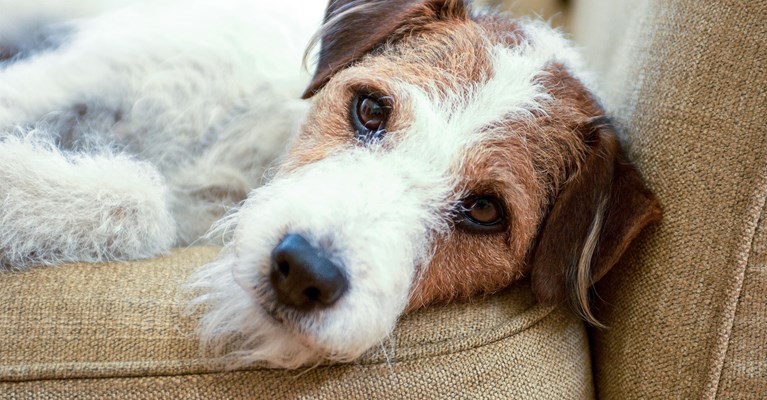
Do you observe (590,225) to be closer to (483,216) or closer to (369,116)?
(483,216)

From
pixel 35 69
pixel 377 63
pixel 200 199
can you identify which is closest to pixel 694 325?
pixel 377 63

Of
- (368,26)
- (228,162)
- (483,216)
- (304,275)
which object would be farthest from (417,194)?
(228,162)

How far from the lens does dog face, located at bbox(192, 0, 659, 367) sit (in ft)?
3.81

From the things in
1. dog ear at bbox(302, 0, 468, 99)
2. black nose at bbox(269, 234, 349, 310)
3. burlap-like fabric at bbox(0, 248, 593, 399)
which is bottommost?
burlap-like fabric at bbox(0, 248, 593, 399)

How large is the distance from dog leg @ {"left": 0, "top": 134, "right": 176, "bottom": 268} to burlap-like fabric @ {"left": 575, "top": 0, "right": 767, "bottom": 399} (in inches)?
43.4

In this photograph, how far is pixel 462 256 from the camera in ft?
4.59

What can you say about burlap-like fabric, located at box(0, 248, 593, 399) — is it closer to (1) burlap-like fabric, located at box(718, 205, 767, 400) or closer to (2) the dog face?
(2) the dog face

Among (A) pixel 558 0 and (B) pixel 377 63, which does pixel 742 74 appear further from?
(A) pixel 558 0

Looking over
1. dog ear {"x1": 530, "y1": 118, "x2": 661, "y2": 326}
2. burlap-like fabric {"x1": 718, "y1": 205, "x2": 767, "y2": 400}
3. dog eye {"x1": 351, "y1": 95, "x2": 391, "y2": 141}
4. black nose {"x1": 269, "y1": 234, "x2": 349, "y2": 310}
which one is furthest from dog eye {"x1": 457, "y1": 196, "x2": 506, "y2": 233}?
burlap-like fabric {"x1": 718, "y1": 205, "x2": 767, "y2": 400}

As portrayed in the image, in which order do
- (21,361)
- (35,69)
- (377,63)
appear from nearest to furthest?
(21,361) < (377,63) < (35,69)

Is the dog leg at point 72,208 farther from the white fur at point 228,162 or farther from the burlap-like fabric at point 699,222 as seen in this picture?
the burlap-like fabric at point 699,222

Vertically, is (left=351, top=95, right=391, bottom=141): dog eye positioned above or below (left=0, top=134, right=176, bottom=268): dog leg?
above

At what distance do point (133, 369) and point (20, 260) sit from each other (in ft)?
1.32

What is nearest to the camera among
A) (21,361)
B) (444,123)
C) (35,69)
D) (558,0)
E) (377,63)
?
(21,361)
